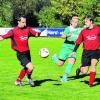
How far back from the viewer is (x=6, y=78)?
15.5 meters

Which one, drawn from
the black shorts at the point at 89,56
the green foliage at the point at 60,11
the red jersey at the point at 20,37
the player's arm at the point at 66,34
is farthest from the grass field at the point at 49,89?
the green foliage at the point at 60,11

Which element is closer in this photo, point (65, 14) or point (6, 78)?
point (6, 78)

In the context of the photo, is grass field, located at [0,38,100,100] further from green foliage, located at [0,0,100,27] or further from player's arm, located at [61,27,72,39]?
green foliage, located at [0,0,100,27]

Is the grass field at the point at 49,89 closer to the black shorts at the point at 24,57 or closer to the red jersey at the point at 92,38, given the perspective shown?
the black shorts at the point at 24,57

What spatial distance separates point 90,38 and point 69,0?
2721 inches

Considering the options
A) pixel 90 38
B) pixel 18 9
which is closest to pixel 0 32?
pixel 18 9

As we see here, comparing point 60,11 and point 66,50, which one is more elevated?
point 66,50

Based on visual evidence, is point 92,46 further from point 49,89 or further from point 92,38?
point 49,89

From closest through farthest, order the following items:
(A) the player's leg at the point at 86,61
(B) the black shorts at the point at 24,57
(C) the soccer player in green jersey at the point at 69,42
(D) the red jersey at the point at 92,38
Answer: (B) the black shorts at the point at 24,57, (D) the red jersey at the point at 92,38, (A) the player's leg at the point at 86,61, (C) the soccer player in green jersey at the point at 69,42

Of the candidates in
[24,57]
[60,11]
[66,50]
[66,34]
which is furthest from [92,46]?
[60,11]

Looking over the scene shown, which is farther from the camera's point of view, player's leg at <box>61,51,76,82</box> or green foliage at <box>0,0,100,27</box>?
green foliage at <box>0,0,100,27</box>

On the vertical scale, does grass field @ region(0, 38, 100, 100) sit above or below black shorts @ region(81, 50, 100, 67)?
below

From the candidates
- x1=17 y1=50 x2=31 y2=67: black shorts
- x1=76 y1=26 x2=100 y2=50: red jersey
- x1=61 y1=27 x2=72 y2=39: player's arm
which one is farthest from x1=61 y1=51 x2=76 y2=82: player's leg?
x1=17 y1=50 x2=31 y2=67: black shorts

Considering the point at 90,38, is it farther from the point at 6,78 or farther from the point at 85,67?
the point at 6,78
